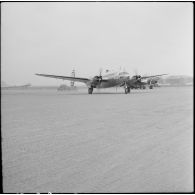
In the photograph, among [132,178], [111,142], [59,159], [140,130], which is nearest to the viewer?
[132,178]

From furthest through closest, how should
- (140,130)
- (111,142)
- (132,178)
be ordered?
(140,130) < (111,142) < (132,178)

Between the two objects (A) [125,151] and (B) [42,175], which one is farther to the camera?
(A) [125,151]

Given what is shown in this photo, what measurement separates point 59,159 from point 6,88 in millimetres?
1316

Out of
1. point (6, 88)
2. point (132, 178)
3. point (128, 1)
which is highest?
point (128, 1)

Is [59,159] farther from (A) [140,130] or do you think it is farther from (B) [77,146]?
(A) [140,130]

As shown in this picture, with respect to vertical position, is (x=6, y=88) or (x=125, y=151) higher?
(x=6, y=88)

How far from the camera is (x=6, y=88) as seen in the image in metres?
3.30

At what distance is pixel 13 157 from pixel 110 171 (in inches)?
42.7

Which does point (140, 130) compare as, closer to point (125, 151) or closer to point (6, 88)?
point (125, 151)

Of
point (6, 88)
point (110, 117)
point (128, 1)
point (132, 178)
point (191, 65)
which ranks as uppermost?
point (128, 1)

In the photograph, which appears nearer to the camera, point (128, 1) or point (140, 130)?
point (128, 1)

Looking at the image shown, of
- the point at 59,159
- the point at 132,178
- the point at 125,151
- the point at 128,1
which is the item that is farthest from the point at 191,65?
the point at 59,159

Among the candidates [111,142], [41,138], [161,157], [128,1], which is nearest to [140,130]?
[111,142]

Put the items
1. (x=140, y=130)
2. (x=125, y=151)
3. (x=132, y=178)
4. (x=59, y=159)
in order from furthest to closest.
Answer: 1. (x=140, y=130)
2. (x=125, y=151)
3. (x=59, y=159)
4. (x=132, y=178)
